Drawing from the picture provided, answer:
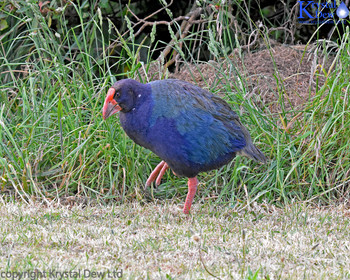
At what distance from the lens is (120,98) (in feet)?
12.7

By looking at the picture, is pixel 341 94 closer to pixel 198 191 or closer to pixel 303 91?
pixel 303 91

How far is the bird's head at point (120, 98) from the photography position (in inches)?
153

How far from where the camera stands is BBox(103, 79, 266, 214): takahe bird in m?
3.87

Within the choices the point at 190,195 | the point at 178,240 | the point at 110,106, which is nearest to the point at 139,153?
the point at 190,195

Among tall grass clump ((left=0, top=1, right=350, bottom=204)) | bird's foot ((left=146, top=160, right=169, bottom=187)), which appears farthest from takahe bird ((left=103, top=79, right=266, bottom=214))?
tall grass clump ((left=0, top=1, right=350, bottom=204))

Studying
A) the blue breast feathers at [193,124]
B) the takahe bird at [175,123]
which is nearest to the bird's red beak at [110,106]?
the takahe bird at [175,123]

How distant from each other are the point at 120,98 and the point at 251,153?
100 centimetres

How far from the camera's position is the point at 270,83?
545 centimetres

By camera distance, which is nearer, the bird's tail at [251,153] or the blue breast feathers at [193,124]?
the blue breast feathers at [193,124]

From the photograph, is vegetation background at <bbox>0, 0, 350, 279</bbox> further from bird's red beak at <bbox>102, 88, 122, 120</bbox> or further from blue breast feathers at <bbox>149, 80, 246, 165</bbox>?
bird's red beak at <bbox>102, 88, 122, 120</bbox>

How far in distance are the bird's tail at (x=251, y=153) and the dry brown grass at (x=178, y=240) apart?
13.3 inches

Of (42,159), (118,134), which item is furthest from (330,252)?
(42,159)

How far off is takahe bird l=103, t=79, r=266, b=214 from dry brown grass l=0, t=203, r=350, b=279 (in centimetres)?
41

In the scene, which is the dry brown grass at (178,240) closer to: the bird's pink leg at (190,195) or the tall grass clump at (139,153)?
the bird's pink leg at (190,195)
